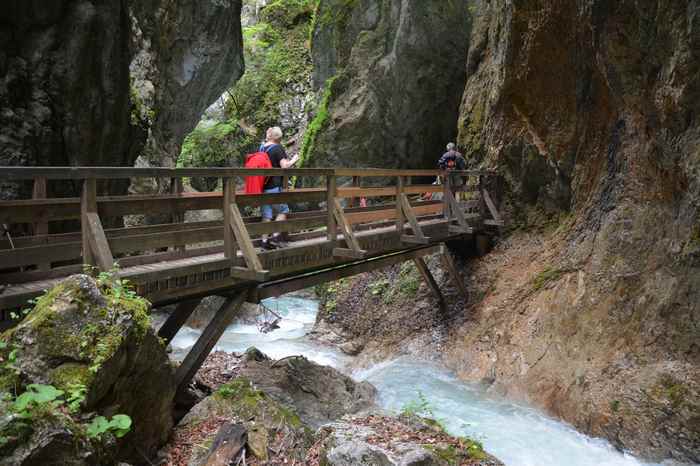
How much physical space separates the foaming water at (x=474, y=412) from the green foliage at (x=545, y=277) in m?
2.40

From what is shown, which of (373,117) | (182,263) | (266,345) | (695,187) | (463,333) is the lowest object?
(266,345)

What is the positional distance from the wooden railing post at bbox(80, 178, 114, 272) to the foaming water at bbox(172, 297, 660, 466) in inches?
189

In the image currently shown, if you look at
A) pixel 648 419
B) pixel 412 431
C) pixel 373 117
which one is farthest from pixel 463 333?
pixel 373 117

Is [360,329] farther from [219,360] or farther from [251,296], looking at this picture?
[251,296]

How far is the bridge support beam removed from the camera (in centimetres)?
688

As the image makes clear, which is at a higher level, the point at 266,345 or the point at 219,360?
the point at 219,360

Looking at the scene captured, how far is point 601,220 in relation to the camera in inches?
408

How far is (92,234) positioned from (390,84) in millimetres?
15934

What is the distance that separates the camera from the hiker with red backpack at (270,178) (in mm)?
7766

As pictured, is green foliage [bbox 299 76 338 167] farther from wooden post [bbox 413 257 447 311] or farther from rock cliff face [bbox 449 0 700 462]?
wooden post [bbox 413 257 447 311]

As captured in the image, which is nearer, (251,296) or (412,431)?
(412,431)

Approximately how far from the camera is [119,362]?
15.5 ft

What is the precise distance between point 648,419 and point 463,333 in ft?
14.6

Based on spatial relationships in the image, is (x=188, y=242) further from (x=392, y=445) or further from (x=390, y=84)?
(x=390, y=84)
